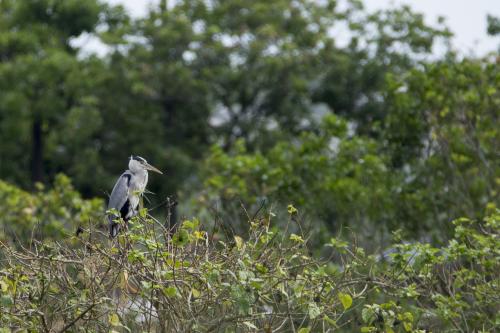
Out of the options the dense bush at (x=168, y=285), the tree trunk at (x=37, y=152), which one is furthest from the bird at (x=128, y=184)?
the tree trunk at (x=37, y=152)

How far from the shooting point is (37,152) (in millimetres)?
28984

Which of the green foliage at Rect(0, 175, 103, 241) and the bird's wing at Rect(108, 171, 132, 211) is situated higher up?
the bird's wing at Rect(108, 171, 132, 211)

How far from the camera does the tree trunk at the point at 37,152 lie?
2828cm

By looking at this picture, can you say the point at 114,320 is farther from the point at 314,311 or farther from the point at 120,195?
the point at 120,195

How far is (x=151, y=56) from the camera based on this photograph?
91.0 ft

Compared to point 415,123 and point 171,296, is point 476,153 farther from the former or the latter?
point 171,296

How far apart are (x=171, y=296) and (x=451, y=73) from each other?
28.2 ft

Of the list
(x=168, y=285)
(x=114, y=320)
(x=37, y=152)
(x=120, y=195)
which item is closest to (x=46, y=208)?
(x=120, y=195)

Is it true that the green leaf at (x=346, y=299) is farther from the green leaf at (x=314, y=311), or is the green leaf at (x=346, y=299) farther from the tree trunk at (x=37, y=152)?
the tree trunk at (x=37, y=152)

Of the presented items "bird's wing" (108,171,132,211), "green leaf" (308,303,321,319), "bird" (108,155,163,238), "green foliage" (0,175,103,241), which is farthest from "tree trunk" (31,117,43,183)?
"green leaf" (308,303,321,319)

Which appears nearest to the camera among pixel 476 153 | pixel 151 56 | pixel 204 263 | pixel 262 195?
pixel 204 263

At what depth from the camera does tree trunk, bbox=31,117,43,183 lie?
28.3 meters

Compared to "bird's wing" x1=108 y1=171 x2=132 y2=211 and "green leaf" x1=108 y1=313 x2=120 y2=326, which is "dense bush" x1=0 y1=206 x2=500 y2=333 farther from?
"bird's wing" x1=108 y1=171 x2=132 y2=211

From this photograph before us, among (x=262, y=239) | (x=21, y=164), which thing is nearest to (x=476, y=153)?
(x=262, y=239)
